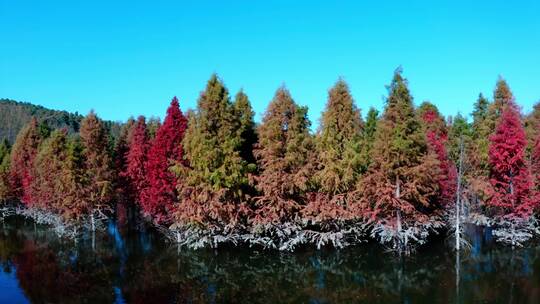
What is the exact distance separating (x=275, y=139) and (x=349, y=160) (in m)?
6.38

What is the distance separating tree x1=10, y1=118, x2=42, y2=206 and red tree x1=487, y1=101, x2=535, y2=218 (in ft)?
191

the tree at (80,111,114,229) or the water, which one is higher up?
the tree at (80,111,114,229)

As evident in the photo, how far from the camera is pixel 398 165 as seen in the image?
3503 cm

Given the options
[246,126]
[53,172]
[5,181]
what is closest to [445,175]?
[246,126]

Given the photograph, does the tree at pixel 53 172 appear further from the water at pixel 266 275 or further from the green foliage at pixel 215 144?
the green foliage at pixel 215 144

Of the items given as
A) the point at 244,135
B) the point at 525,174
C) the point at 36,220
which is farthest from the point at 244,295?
the point at 36,220

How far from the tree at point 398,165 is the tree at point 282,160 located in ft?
17.8

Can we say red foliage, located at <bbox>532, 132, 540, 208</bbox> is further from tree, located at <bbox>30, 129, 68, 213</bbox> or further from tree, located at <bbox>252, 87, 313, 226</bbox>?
tree, located at <bbox>30, 129, 68, 213</bbox>

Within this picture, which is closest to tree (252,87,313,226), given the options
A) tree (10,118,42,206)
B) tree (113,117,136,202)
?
tree (113,117,136,202)

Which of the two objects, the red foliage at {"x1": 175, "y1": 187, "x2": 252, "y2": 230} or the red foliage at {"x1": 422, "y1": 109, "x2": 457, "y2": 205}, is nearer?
the red foliage at {"x1": 175, "y1": 187, "x2": 252, "y2": 230}

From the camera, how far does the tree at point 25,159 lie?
2515 inches

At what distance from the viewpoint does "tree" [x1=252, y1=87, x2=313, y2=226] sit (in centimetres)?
3675

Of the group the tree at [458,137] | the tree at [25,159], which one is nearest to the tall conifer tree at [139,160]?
the tree at [25,159]

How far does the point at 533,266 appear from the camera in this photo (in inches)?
1204
